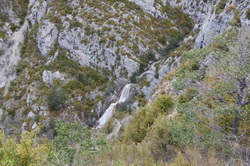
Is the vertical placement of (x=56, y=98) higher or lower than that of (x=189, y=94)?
lower

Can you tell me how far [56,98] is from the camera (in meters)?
25.0

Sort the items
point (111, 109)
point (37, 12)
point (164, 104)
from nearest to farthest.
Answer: point (164, 104) → point (111, 109) → point (37, 12)

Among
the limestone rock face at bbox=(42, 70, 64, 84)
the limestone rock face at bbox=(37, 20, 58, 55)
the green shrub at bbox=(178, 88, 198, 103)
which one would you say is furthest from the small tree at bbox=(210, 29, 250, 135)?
the limestone rock face at bbox=(37, 20, 58, 55)

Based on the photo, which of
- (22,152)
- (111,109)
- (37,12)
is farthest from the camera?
(37,12)

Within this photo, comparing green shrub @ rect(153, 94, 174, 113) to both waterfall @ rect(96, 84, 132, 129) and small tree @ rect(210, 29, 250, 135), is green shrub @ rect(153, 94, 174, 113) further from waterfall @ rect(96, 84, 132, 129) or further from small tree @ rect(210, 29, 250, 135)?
waterfall @ rect(96, 84, 132, 129)

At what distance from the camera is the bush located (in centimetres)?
2506

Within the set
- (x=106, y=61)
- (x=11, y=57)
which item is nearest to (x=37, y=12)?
(x=11, y=57)

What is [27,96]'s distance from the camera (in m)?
27.7

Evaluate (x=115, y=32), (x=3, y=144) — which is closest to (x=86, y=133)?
(x=3, y=144)

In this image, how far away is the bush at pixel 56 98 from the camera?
25.1m

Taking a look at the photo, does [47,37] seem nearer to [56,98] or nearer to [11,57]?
[11,57]

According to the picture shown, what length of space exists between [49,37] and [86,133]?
96.7 ft

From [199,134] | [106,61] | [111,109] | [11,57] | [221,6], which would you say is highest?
[221,6]

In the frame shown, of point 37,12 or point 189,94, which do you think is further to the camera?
point 37,12
